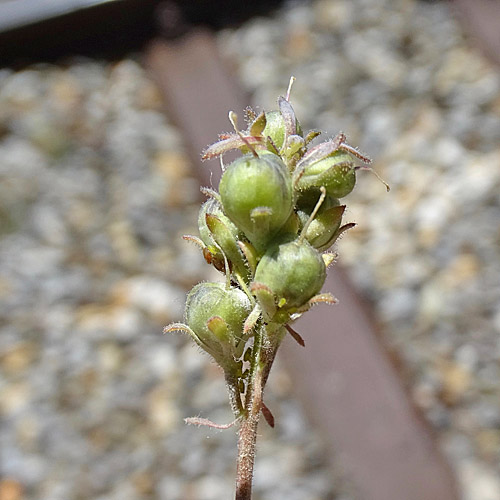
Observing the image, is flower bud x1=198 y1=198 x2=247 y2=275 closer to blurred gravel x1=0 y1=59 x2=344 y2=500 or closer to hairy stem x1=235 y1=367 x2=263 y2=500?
hairy stem x1=235 y1=367 x2=263 y2=500

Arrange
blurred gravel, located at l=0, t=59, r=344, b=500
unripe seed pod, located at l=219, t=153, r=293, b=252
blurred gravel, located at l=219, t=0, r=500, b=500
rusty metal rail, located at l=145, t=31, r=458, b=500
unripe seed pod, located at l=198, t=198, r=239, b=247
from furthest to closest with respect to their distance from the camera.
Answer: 1. blurred gravel, located at l=219, t=0, r=500, b=500
2. blurred gravel, located at l=0, t=59, r=344, b=500
3. rusty metal rail, located at l=145, t=31, r=458, b=500
4. unripe seed pod, located at l=198, t=198, r=239, b=247
5. unripe seed pod, located at l=219, t=153, r=293, b=252

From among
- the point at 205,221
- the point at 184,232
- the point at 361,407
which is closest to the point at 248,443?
the point at 205,221

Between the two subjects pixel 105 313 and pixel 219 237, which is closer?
pixel 219 237

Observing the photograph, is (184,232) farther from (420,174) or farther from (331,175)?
(331,175)

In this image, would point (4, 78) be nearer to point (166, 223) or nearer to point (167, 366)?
point (166, 223)

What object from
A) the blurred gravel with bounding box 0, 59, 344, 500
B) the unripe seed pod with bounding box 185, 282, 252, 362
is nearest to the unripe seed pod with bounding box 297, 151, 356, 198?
the unripe seed pod with bounding box 185, 282, 252, 362

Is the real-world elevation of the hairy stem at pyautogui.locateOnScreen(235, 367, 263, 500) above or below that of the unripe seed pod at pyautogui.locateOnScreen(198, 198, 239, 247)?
below
